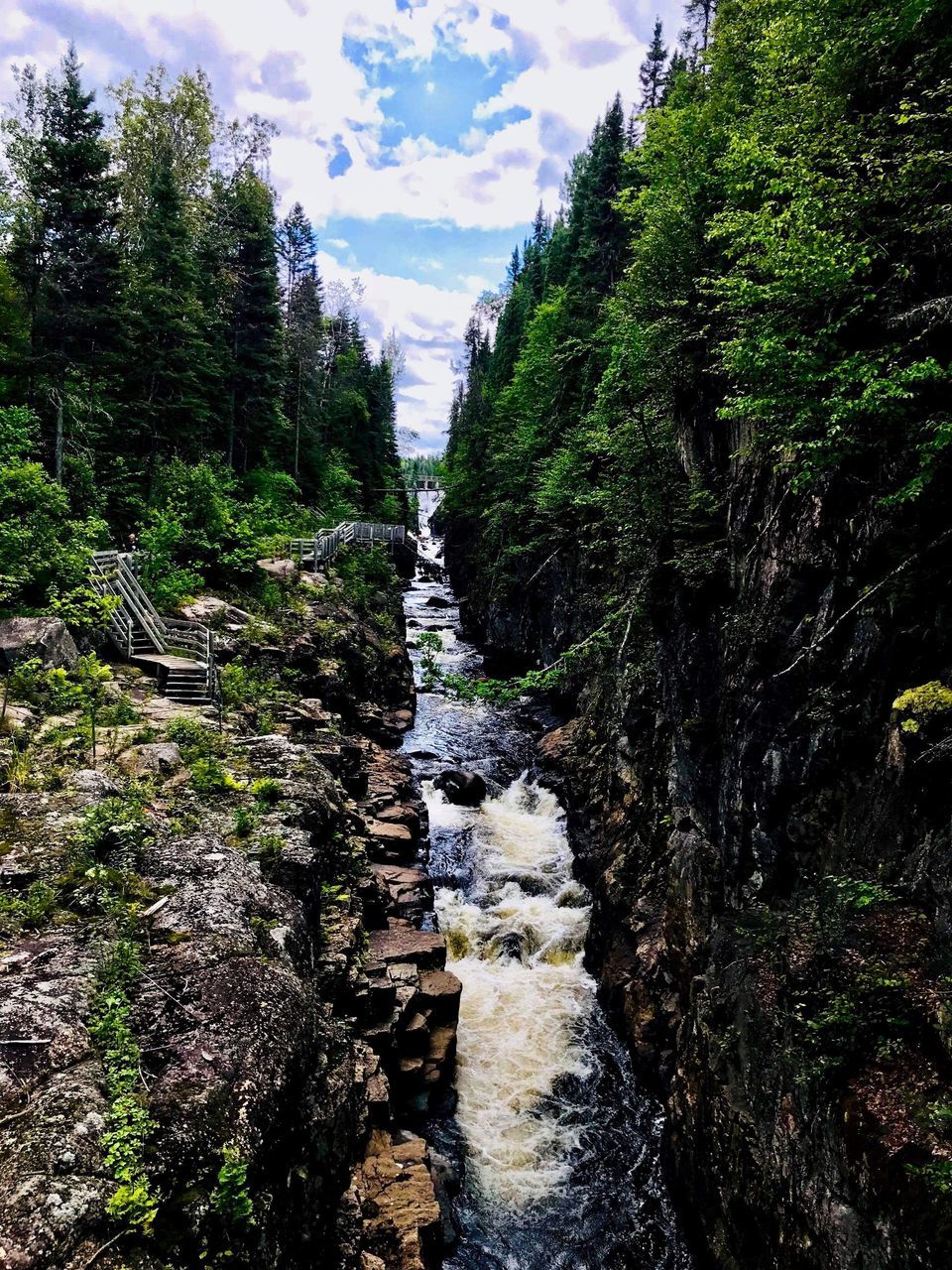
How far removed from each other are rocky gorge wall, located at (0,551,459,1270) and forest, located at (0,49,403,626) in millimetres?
7146

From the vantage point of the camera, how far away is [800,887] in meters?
7.68

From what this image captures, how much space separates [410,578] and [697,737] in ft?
157

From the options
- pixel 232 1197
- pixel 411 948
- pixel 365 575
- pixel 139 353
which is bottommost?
pixel 411 948

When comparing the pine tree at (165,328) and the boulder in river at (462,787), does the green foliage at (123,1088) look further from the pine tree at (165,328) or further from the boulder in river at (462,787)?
the pine tree at (165,328)

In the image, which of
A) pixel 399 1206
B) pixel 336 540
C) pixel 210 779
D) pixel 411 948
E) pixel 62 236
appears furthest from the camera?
pixel 336 540

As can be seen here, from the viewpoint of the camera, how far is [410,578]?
5728cm

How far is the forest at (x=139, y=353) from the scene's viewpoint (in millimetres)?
17500

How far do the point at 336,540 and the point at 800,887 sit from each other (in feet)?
95.2

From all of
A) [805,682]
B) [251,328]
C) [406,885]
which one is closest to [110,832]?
[406,885]

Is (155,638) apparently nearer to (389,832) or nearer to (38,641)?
(38,641)

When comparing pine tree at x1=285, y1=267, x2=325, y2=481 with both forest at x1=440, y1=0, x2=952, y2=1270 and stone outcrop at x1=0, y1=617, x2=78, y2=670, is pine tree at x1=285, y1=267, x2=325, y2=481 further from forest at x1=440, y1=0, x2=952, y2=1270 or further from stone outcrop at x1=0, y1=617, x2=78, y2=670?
forest at x1=440, y1=0, x2=952, y2=1270

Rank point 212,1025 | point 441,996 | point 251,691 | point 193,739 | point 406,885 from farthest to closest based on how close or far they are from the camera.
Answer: point 251,691
point 406,885
point 193,739
point 441,996
point 212,1025

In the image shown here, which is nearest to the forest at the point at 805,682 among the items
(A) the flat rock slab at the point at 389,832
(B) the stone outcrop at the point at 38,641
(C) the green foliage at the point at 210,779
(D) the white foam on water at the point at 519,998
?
(D) the white foam on water at the point at 519,998

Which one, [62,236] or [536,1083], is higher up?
[62,236]
